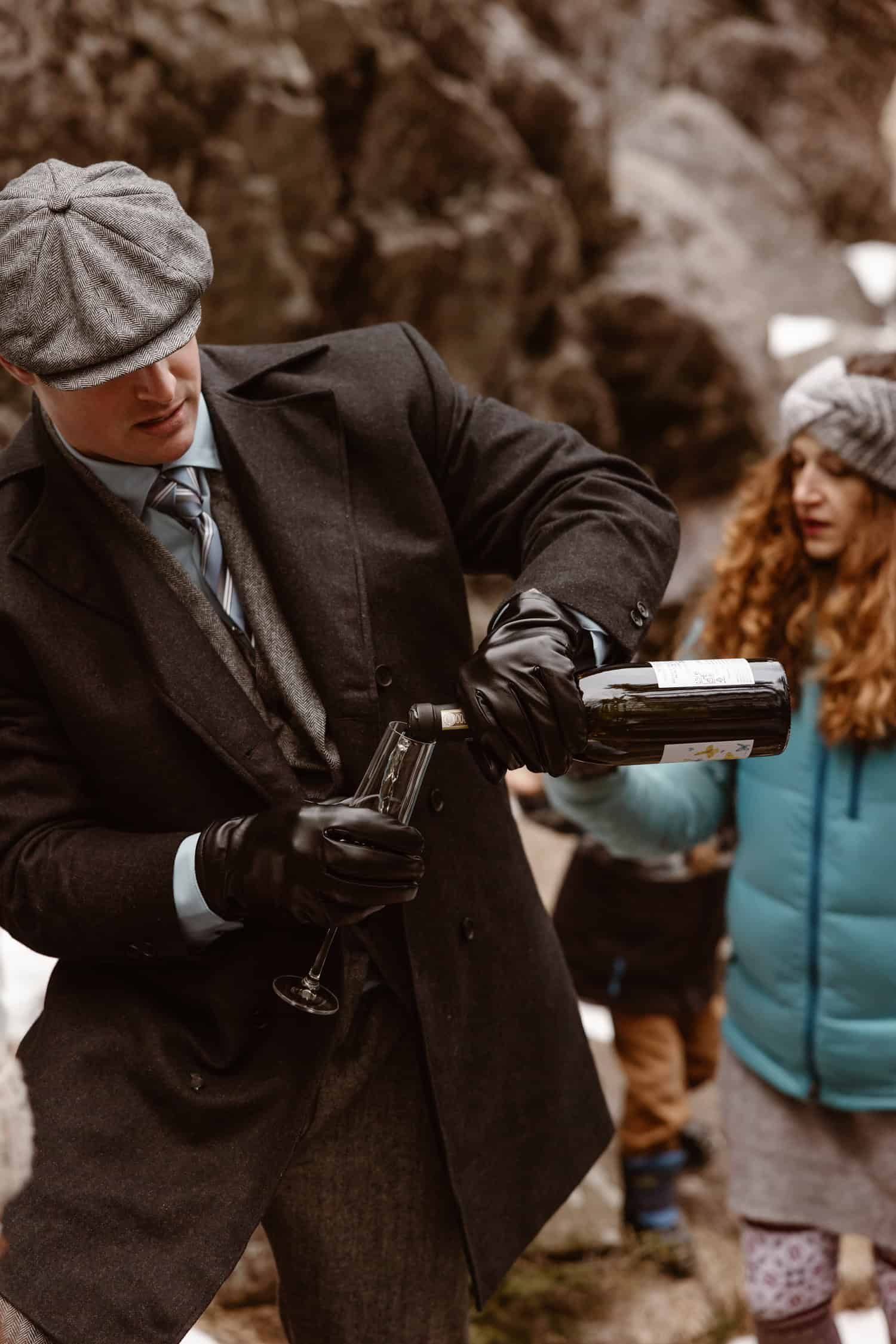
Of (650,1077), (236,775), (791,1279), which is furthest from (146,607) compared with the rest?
(650,1077)

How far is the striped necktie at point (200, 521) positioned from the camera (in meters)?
1.59

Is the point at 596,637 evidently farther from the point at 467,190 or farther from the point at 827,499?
the point at 467,190

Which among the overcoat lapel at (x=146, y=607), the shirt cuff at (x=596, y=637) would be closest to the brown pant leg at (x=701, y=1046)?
the shirt cuff at (x=596, y=637)

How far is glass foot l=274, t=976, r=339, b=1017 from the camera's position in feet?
4.98

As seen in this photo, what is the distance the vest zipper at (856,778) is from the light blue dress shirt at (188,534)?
0.72m

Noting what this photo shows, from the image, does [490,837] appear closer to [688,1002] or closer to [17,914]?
[17,914]

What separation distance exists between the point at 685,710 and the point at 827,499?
0.77 metres

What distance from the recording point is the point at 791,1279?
83.9 inches

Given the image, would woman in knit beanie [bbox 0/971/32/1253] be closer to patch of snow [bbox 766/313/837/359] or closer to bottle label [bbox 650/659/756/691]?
bottle label [bbox 650/659/756/691]

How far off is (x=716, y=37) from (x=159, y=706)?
44.7ft

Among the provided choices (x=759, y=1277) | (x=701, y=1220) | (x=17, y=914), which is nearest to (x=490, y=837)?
(x=17, y=914)

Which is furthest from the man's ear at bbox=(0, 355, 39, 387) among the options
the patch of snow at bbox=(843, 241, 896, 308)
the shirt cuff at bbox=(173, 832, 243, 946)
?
the patch of snow at bbox=(843, 241, 896, 308)

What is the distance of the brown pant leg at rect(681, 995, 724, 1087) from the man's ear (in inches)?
98.5

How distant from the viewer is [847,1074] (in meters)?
2.09
